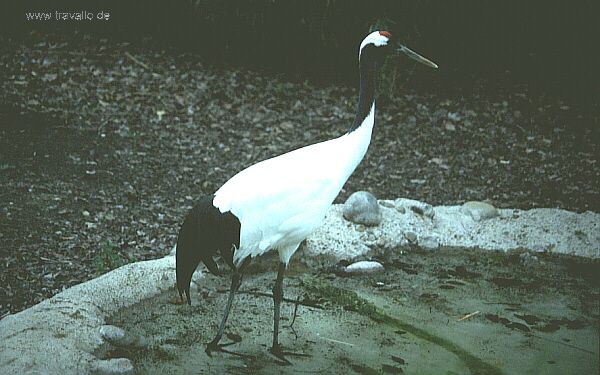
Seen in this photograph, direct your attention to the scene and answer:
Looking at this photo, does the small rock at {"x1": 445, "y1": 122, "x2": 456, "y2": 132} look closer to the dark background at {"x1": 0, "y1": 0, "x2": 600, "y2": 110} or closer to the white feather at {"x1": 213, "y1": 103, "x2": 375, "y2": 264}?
the dark background at {"x1": 0, "y1": 0, "x2": 600, "y2": 110}

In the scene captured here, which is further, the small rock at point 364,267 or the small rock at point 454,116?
the small rock at point 454,116

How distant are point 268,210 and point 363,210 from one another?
1.00m

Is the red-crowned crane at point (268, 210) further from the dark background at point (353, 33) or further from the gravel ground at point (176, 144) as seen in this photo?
the dark background at point (353, 33)

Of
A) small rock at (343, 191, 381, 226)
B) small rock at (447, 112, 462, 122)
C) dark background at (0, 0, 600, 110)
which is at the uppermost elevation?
dark background at (0, 0, 600, 110)

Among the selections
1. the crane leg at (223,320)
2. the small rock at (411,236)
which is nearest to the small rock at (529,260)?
the small rock at (411,236)

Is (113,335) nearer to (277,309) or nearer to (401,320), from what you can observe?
(277,309)

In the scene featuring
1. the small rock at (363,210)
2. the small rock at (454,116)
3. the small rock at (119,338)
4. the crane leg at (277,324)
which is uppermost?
the small rock at (454,116)

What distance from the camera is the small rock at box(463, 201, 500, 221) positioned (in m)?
4.56

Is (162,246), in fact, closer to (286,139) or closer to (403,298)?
(403,298)

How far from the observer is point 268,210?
348 cm

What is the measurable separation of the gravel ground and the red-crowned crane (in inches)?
34.5

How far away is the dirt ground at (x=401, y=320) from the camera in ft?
10.7

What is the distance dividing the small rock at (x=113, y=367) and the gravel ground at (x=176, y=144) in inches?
36.8

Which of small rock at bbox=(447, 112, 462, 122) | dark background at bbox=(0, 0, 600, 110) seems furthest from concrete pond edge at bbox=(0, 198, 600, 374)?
dark background at bbox=(0, 0, 600, 110)
